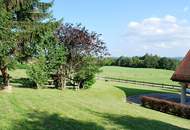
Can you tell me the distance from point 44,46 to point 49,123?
18.3 m

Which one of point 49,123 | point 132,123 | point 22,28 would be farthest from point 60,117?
point 22,28

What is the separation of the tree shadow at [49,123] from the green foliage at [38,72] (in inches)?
639

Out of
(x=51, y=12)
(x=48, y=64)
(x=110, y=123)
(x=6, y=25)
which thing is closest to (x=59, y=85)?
(x=48, y=64)

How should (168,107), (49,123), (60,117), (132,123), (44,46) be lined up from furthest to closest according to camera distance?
(44,46) < (168,107) < (132,123) < (60,117) < (49,123)

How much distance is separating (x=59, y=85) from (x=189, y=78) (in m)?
14.0

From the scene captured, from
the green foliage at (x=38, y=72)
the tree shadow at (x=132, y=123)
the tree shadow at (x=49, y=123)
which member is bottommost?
the tree shadow at (x=132, y=123)

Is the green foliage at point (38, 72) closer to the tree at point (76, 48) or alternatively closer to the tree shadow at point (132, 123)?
the tree at point (76, 48)

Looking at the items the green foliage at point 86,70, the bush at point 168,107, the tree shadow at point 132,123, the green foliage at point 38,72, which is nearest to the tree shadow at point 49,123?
the tree shadow at point 132,123

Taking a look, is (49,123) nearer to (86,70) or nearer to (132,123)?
(132,123)

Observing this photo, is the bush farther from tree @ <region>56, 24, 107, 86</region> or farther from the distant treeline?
the distant treeline

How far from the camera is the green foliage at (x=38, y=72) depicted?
30.6 meters

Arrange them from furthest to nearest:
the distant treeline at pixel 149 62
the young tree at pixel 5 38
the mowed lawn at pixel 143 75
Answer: the distant treeline at pixel 149 62, the mowed lawn at pixel 143 75, the young tree at pixel 5 38

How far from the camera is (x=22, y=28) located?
24.6 metres

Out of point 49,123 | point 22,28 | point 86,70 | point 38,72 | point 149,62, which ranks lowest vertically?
point 49,123
